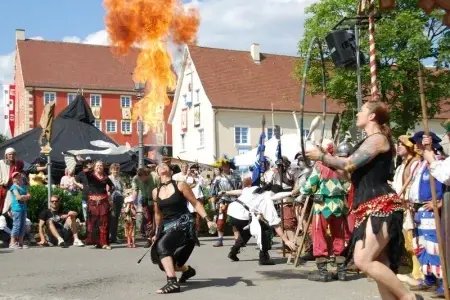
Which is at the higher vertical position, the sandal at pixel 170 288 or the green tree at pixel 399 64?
the green tree at pixel 399 64

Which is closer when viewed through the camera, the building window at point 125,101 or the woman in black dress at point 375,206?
the woman in black dress at point 375,206

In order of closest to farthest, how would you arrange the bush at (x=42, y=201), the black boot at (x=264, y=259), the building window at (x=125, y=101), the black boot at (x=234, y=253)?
the black boot at (x=264, y=259)
the black boot at (x=234, y=253)
the bush at (x=42, y=201)
the building window at (x=125, y=101)

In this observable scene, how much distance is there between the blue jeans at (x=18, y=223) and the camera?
1356 centimetres

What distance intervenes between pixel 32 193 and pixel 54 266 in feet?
16.4

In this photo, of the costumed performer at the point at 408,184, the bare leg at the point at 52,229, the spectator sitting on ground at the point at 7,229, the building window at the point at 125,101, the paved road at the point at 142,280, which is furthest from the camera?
the building window at the point at 125,101

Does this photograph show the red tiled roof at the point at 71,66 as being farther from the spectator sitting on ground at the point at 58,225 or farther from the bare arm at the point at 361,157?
the bare arm at the point at 361,157

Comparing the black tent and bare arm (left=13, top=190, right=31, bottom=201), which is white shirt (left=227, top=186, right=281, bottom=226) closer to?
bare arm (left=13, top=190, right=31, bottom=201)

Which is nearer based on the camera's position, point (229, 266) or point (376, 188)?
point (376, 188)

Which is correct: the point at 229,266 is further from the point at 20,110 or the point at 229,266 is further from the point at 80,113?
the point at 20,110

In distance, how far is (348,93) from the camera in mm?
33250

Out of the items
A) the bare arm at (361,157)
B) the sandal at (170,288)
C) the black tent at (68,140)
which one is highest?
the black tent at (68,140)

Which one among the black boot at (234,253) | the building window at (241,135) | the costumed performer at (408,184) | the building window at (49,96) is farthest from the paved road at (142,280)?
the building window at (49,96)

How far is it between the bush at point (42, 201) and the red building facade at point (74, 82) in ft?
140

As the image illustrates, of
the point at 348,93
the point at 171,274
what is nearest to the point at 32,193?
the point at 171,274
